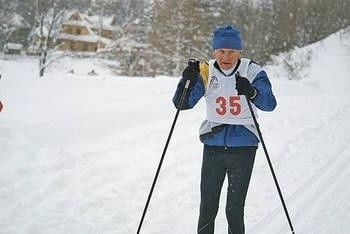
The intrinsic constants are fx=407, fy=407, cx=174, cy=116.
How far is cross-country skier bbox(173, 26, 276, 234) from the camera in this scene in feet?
11.1

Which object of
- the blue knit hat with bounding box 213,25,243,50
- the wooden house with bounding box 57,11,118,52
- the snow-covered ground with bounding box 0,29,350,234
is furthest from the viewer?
the wooden house with bounding box 57,11,118,52

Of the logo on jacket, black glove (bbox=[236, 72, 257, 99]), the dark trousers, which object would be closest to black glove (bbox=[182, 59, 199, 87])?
the logo on jacket

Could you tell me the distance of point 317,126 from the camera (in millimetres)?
10328

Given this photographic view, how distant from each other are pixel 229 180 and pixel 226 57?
1.07 m

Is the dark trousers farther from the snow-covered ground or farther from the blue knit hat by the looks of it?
the snow-covered ground

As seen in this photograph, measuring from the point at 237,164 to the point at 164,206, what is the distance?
2146 millimetres

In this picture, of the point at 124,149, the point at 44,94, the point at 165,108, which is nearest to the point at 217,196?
the point at 124,149

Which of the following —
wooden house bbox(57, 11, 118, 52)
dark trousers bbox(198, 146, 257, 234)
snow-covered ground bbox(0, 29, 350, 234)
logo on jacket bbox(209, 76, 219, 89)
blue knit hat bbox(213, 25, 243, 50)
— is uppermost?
blue knit hat bbox(213, 25, 243, 50)

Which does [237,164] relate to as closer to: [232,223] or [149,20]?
[232,223]

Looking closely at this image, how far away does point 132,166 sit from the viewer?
684 cm

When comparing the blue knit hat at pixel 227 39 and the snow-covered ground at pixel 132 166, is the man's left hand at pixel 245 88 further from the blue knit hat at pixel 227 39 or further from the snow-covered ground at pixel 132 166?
the snow-covered ground at pixel 132 166

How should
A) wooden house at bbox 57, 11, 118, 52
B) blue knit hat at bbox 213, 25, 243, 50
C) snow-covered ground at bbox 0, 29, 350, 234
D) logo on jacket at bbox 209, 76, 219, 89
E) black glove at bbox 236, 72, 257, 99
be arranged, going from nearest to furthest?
black glove at bbox 236, 72, 257, 99
blue knit hat at bbox 213, 25, 243, 50
logo on jacket at bbox 209, 76, 219, 89
snow-covered ground at bbox 0, 29, 350, 234
wooden house at bbox 57, 11, 118, 52

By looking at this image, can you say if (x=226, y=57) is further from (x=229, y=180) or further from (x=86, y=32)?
(x=86, y=32)

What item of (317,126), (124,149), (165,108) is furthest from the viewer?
(165,108)
